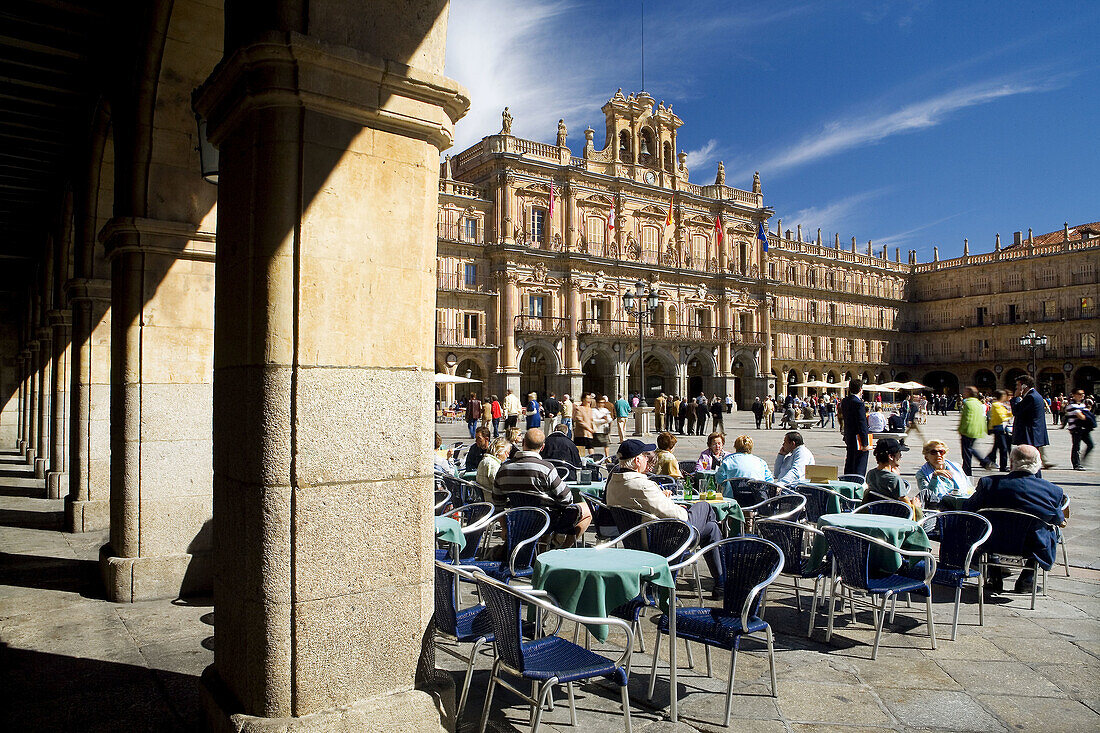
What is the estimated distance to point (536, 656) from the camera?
2932 millimetres

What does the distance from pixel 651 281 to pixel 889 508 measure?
109ft

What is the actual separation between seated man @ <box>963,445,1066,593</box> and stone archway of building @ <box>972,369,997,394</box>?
52.7 m

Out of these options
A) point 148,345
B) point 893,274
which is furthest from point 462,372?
point 893,274

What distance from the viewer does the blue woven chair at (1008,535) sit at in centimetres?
478

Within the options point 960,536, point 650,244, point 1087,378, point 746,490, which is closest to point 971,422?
point 746,490

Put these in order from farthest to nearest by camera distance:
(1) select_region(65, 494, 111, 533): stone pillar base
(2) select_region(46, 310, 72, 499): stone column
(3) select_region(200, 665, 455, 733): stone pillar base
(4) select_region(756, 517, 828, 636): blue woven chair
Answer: (2) select_region(46, 310, 72, 499): stone column → (1) select_region(65, 494, 111, 533): stone pillar base → (4) select_region(756, 517, 828, 636): blue woven chair → (3) select_region(200, 665, 455, 733): stone pillar base

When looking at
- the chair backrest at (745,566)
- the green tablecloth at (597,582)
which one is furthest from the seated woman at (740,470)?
the green tablecloth at (597,582)

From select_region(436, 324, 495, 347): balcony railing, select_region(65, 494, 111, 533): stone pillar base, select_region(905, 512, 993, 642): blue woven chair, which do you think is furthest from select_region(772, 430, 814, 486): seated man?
select_region(436, 324, 495, 347): balcony railing

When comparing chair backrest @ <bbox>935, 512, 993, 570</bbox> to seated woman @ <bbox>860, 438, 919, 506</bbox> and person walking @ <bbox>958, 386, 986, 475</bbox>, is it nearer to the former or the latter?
seated woman @ <bbox>860, 438, 919, 506</bbox>

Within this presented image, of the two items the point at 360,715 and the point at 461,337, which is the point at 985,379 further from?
the point at 360,715

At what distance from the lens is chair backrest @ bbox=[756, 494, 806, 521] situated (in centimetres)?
532

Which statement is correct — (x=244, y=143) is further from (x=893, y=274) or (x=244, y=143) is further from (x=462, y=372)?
(x=893, y=274)

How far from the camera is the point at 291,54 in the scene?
2479mm

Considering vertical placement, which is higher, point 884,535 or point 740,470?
point 740,470
